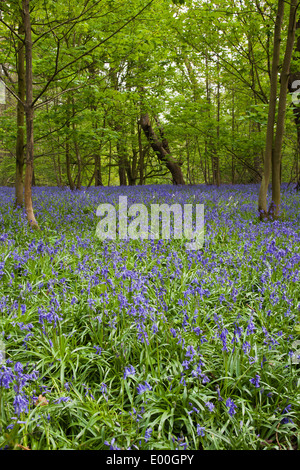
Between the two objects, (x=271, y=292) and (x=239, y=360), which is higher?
(x=271, y=292)

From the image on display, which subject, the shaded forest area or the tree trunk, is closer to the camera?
the shaded forest area

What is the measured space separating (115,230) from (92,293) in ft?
7.91

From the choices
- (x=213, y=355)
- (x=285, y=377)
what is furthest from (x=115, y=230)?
(x=285, y=377)

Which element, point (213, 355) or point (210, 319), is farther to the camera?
point (210, 319)

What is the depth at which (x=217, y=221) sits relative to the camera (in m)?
5.95

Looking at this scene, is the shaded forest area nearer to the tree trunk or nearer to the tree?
the tree

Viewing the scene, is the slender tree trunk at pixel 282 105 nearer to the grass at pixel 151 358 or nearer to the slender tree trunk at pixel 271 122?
the slender tree trunk at pixel 271 122

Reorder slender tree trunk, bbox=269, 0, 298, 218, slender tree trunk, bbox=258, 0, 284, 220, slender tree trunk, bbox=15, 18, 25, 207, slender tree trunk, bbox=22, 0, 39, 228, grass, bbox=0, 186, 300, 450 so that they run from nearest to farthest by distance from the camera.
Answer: grass, bbox=0, 186, 300, 450 → slender tree trunk, bbox=22, 0, 39, 228 → slender tree trunk, bbox=269, 0, 298, 218 → slender tree trunk, bbox=258, 0, 284, 220 → slender tree trunk, bbox=15, 18, 25, 207

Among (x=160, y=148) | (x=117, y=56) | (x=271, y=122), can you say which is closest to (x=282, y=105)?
(x=271, y=122)

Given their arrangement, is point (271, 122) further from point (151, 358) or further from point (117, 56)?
point (151, 358)

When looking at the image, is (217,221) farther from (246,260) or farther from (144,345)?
(144,345)

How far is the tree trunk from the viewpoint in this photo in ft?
51.8

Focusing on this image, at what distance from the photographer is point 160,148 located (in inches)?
645

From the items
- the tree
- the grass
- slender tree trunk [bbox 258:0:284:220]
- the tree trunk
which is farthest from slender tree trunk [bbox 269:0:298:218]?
the tree trunk
